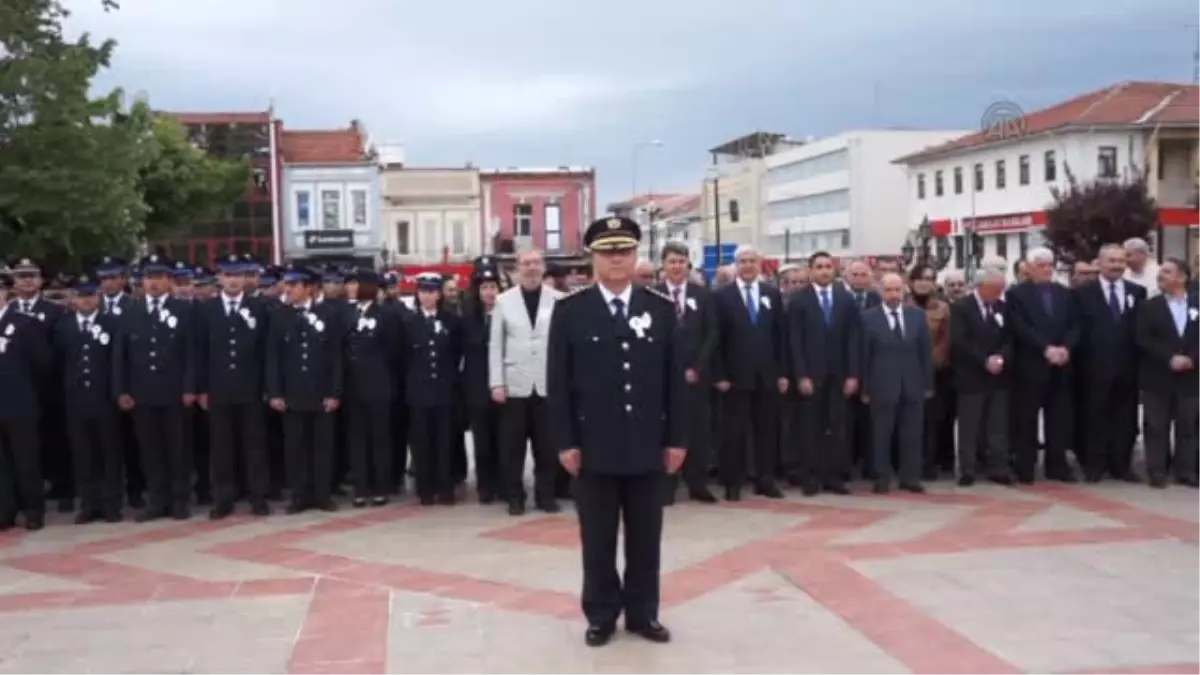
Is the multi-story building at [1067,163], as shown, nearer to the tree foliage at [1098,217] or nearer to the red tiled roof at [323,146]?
the tree foliage at [1098,217]

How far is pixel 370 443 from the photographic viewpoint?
10.5m

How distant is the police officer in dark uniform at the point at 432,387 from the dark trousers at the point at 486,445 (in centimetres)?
22

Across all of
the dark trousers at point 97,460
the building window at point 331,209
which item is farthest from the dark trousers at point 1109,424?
the building window at point 331,209

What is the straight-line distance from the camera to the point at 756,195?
9325 centimetres

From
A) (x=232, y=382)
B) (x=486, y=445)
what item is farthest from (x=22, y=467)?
(x=486, y=445)

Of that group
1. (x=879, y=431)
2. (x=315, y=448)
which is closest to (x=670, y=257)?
(x=879, y=431)

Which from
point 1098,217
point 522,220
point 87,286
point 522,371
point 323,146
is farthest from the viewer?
point 522,220

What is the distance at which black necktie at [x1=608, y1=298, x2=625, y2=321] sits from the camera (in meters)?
6.28

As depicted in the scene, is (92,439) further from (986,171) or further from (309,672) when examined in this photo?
(986,171)

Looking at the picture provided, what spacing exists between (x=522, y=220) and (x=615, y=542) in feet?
229

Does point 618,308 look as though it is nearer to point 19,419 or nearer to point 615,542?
point 615,542

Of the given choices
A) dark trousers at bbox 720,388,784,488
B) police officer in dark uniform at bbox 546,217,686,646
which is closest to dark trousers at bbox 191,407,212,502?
dark trousers at bbox 720,388,784,488

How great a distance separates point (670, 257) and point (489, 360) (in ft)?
5.13

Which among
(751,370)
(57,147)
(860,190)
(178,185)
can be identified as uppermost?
(860,190)
